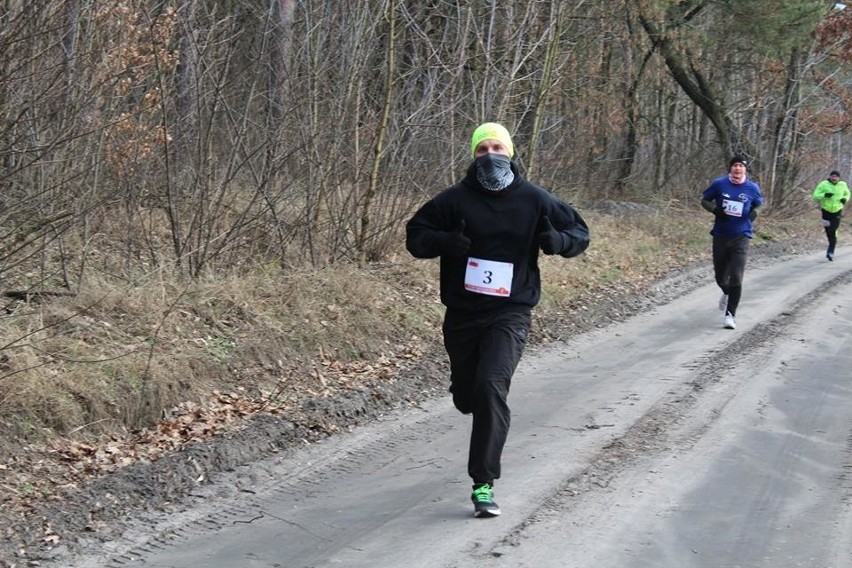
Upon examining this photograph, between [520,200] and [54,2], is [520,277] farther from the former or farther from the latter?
[54,2]

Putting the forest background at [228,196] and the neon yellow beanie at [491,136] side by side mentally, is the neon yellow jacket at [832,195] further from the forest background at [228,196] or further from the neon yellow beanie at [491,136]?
the neon yellow beanie at [491,136]

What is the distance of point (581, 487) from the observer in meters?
6.48

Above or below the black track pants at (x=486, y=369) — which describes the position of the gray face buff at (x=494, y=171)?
above

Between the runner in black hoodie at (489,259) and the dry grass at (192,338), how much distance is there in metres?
2.64

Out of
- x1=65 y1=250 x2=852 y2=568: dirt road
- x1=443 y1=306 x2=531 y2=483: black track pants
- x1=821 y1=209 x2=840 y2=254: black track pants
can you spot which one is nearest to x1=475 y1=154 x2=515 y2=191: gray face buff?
x1=443 y1=306 x2=531 y2=483: black track pants

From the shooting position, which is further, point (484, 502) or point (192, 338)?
point (192, 338)

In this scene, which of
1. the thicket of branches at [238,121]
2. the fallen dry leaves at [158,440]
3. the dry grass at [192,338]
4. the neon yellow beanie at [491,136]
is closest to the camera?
the neon yellow beanie at [491,136]

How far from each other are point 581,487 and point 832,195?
59.1ft

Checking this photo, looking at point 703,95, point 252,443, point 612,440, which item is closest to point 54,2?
point 252,443

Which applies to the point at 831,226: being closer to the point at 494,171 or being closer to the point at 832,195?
the point at 832,195

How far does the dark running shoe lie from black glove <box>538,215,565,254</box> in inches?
53.7

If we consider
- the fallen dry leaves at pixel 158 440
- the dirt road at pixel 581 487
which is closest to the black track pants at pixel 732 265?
the dirt road at pixel 581 487

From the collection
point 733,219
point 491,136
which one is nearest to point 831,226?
point 733,219

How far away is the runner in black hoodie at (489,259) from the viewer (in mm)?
5848
